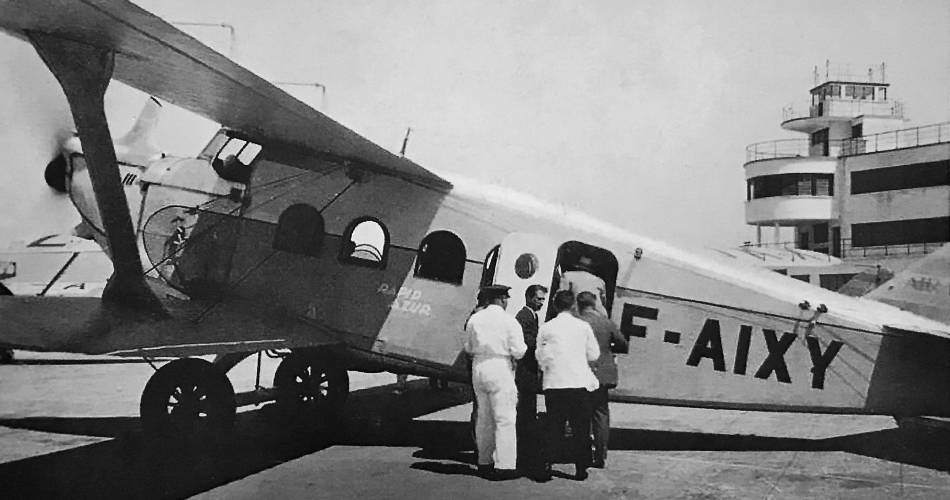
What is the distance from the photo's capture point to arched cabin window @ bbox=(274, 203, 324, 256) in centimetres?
876

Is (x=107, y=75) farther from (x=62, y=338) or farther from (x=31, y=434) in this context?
(x=31, y=434)

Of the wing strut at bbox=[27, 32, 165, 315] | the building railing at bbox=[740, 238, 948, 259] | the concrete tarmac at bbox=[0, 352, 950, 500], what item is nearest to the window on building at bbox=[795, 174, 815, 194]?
the building railing at bbox=[740, 238, 948, 259]

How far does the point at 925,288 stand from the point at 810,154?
30.1 meters

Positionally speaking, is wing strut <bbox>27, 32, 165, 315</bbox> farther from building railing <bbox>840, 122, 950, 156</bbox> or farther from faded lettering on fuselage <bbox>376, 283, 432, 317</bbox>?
building railing <bbox>840, 122, 950, 156</bbox>

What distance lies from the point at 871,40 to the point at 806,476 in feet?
16.2

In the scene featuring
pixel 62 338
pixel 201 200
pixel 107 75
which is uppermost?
pixel 107 75

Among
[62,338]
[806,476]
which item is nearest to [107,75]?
[62,338]

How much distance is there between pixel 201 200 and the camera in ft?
30.1

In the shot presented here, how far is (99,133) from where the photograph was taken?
22.3 feet

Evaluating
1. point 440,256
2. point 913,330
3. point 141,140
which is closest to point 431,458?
point 440,256

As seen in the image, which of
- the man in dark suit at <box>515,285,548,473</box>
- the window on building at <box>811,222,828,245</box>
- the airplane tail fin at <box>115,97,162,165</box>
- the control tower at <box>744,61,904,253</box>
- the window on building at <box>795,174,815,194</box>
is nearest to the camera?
the man in dark suit at <box>515,285,548,473</box>

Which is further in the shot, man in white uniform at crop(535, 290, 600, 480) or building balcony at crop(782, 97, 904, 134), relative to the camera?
building balcony at crop(782, 97, 904, 134)

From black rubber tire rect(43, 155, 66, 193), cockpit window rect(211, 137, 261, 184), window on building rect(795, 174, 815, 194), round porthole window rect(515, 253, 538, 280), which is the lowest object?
round porthole window rect(515, 253, 538, 280)

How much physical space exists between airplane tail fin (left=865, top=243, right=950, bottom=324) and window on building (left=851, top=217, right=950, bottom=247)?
0.25 m
